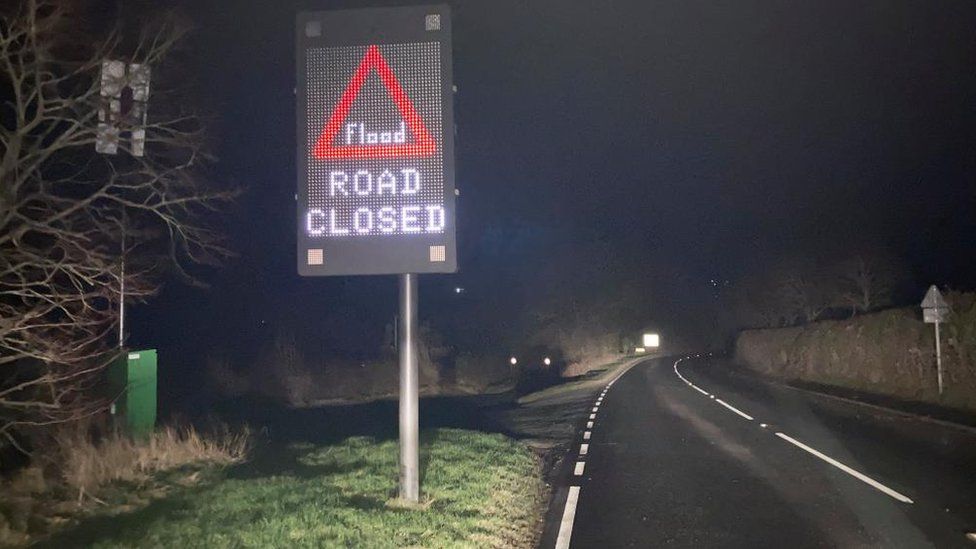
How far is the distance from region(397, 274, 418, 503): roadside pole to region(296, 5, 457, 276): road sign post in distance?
0.78 m

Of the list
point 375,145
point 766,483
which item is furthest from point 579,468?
point 375,145

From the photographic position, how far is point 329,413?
29.6m

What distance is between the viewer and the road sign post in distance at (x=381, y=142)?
28.7 ft

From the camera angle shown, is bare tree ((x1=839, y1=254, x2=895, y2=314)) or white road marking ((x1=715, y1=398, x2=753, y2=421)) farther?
bare tree ((x1=839, y1=254, x2=895, y2=314))

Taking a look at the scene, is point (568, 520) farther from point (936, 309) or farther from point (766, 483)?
point (936, 309)

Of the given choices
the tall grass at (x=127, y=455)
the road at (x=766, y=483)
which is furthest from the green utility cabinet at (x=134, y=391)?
the road at (x=766, y=483)

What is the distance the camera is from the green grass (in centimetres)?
797

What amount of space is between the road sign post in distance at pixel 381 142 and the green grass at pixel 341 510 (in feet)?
8.84

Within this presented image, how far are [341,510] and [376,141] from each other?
4078mm

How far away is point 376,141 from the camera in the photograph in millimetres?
8742

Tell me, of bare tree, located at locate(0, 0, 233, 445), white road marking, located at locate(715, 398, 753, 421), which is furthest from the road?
bare tree, located at locate(0, 0, 233, 445)

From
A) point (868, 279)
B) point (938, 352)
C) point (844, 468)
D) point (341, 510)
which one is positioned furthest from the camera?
point (868, 279)

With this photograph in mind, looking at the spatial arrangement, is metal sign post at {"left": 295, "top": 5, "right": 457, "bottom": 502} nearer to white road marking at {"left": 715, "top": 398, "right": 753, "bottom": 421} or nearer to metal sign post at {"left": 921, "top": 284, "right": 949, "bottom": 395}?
white road marking at {"left": 715, "top": 398, "right": 753, "bottom": 421}

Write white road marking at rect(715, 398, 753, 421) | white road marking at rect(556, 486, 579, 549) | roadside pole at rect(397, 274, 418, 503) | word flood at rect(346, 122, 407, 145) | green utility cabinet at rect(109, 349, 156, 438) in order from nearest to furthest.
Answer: white road marking at rect(556, 486, 579, 549)
word flood at rect(346, 122, 407, 145)
roadside pole at rect(397, 274, 418, 503)
green utility cabinet at rect(109, 349, 156, 438)
white road marking at rect(715, 398, 753, 421)
